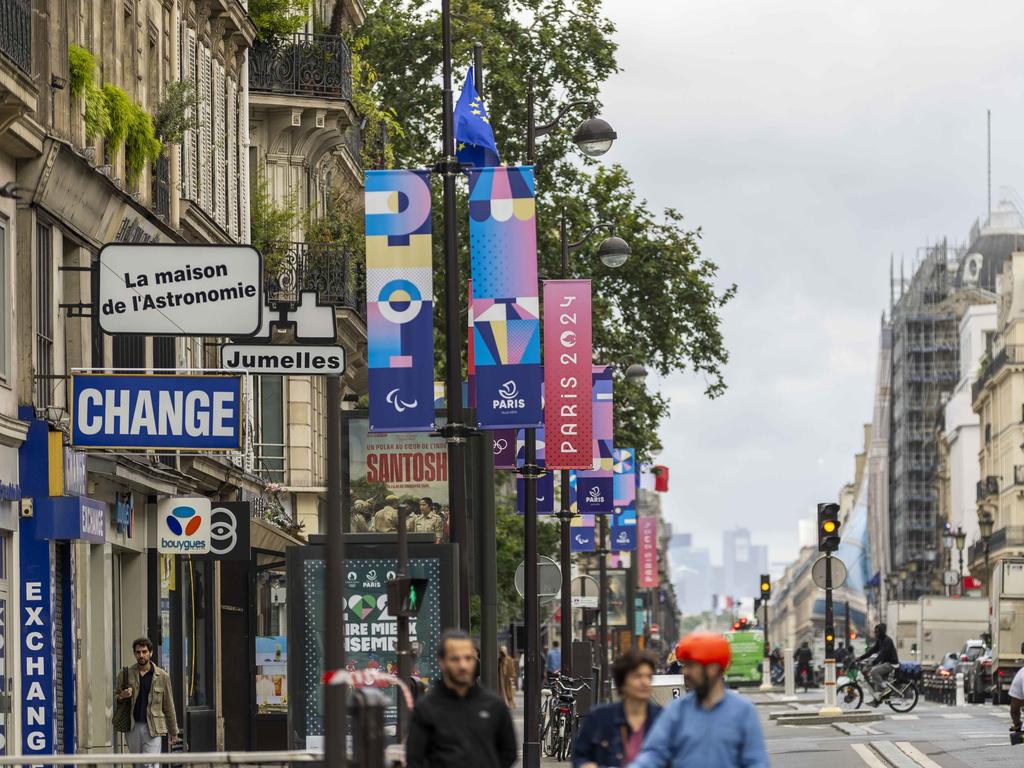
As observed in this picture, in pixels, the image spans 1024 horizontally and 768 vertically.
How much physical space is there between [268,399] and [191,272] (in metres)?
19.0

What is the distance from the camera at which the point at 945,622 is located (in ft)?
257

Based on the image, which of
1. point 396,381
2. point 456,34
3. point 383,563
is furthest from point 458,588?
point 456,34

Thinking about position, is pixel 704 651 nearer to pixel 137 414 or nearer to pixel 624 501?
pixel 137 414

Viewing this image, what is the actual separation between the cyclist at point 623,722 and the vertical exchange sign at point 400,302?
32.8 feet

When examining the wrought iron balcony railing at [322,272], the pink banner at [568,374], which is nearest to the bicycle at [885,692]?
the wrought iron balcony railing at [322,272]

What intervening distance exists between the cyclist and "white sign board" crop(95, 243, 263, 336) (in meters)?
10.9

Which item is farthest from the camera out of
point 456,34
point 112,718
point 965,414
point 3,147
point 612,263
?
point 965,414

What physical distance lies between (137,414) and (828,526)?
57.8 ft

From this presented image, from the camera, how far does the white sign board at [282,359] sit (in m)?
23.2

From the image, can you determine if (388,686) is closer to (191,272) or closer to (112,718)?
(191,272)

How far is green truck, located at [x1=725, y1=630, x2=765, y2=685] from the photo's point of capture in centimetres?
9738

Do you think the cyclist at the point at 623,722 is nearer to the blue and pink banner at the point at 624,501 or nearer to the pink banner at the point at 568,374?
the pink banner at the point at 568,374

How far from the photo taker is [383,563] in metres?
20.4

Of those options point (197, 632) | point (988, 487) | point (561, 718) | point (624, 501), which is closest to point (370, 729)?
point (561, 718)
